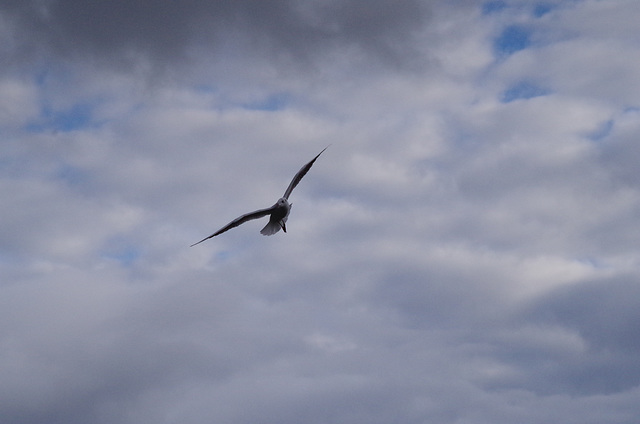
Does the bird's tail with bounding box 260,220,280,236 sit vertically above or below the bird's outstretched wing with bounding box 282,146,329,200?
below

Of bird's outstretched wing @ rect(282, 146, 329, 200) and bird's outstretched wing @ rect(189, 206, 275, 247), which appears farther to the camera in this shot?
bird's outstretched wing @ rect(282, 146, 329, 200)

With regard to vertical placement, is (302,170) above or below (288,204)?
above

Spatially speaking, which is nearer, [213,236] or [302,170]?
[213,236]

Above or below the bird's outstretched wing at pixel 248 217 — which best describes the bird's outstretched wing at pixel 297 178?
above

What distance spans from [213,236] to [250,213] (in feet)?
15.4

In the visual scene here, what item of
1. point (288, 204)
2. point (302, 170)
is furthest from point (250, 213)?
point (302, 170)

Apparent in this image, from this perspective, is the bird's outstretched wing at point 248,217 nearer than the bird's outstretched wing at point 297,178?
Yes

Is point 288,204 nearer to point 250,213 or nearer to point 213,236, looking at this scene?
point 250,213

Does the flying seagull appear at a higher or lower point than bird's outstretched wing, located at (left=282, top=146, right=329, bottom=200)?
lower

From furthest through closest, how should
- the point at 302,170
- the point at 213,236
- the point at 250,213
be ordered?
the point at 302,170 → the point at 250,213 → the point at 213,236

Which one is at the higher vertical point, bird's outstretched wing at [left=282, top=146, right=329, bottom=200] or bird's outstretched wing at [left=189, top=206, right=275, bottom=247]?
bird's outstretched wing at [left=282, top=146, right=329, bottom=200]

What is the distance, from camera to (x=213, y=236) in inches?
2073

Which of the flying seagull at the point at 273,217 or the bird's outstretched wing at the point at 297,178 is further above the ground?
the bird's outstretched wing at the point at 297,178

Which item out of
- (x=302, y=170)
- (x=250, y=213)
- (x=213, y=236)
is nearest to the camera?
(x=213, y=236)
